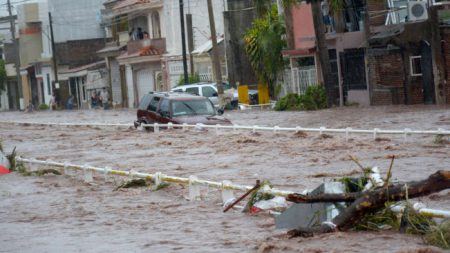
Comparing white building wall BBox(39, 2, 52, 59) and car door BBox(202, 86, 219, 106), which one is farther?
white building wall BBox(39, 2, 52, 59)

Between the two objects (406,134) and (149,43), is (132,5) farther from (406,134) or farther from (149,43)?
(406,134)

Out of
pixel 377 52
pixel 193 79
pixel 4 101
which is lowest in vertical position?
pixel 4 101

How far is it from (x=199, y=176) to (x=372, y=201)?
31.7 feet

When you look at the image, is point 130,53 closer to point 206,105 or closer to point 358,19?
point 358,19

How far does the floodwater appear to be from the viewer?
12.4 m

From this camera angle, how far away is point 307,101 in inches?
1834

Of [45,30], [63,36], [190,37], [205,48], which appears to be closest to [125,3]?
[190,37]

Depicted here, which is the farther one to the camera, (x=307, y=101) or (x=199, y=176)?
(x=307, y=101)

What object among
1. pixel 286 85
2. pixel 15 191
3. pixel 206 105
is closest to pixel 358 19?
pixel 286 85

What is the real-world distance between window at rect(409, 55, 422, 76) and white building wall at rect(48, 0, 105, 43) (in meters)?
51.3

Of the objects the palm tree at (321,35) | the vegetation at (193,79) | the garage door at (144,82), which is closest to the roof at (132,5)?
the garage door at (144,82)

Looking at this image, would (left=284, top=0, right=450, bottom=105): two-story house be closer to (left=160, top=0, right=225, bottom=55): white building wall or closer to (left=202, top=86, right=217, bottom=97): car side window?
(left=202, top=86, right=217, bottom=97): car side window

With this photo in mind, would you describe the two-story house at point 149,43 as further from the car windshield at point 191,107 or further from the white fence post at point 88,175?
the white fence post at point 88,175

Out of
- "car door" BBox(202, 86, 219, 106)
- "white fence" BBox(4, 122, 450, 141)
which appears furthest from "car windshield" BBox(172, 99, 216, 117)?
"car door" BBox(202, 86, 219, 106)
